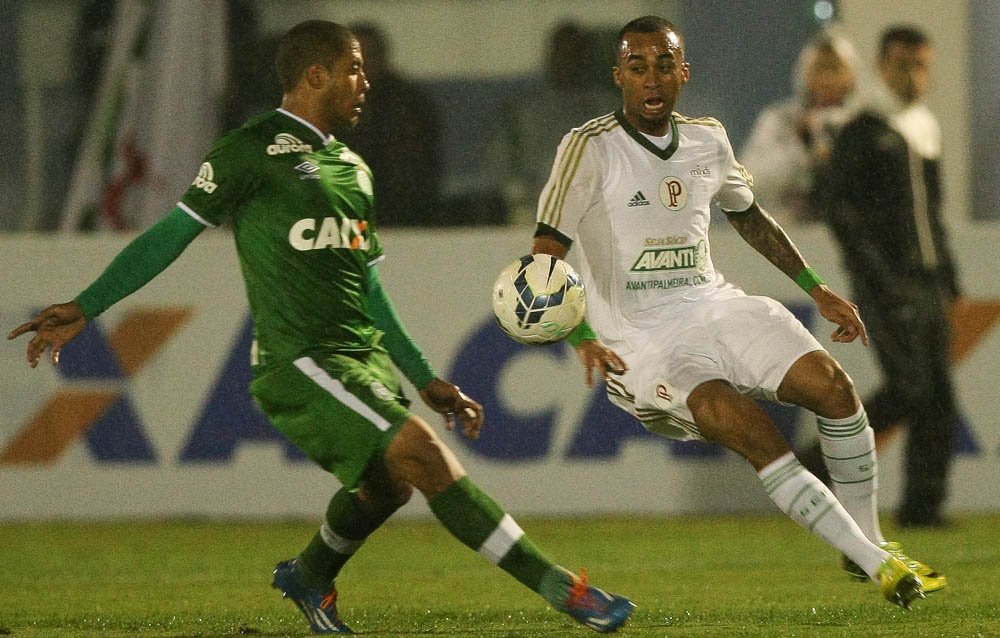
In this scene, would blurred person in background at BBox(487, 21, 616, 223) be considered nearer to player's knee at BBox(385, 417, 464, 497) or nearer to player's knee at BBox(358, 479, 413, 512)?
player's knee at BBox(358, 479, 413, 512)

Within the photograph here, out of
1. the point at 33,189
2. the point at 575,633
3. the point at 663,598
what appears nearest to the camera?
the point at 575,633

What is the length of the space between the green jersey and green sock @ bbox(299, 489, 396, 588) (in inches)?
23.6

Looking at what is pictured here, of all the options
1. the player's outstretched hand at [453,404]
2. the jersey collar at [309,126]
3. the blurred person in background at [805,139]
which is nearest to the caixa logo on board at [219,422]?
the blurred person in background at [805,139]

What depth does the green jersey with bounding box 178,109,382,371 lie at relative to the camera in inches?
211

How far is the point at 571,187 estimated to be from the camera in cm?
592

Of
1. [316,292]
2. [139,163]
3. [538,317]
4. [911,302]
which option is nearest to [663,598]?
[538,317]

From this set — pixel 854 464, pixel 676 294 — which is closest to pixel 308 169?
pixel 676 294

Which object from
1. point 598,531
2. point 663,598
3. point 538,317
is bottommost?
point 598,531

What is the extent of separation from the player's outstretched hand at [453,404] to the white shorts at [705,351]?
2.17ft

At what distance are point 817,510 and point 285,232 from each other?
180cm

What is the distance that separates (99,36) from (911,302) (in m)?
4.94

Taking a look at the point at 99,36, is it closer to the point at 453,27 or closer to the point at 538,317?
the point at 453,27

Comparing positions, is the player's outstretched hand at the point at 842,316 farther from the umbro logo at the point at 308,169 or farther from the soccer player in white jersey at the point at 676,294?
the umbro logo at the point at 308,169

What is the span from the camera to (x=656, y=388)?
5871 mm
